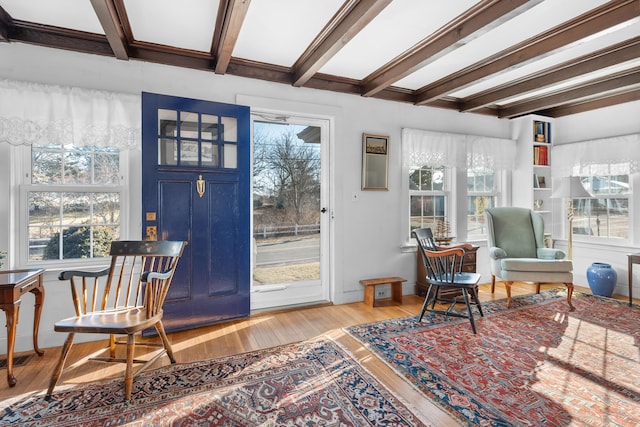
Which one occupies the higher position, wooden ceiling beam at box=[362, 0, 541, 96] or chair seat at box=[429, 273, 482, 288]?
wooden ceiling beam at box=[362, 0, 541, 96]

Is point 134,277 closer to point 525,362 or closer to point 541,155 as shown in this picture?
point 525,362

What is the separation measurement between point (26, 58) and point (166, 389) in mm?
2732

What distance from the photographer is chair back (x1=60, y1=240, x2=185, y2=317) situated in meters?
2.17

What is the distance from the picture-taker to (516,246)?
4.17 meters

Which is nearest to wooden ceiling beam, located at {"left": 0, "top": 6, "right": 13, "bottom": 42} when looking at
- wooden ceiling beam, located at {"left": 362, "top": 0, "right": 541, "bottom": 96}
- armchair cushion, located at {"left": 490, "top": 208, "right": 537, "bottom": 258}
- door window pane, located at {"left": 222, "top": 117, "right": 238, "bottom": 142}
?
door window pane, located at {"left": 222, "top": 117, "right": 238, "bottom": 142}

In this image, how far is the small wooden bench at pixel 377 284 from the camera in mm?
3711

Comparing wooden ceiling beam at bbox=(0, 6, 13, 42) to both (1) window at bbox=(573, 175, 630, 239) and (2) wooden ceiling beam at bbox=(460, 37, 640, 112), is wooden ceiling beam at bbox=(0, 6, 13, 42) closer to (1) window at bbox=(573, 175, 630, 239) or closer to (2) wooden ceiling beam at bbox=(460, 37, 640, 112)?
(2) wooden ceiling beam at bbox=(460, 37, 640, 112)

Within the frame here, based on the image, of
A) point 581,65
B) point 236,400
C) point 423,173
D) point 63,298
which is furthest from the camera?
point 423,173

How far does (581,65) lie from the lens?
10.5 ft

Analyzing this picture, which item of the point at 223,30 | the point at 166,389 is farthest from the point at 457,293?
the point at 223,30

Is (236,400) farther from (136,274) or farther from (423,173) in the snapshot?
(423,173)

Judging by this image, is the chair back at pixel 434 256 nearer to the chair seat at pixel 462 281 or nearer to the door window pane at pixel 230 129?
the chair seat at pixel 462 281

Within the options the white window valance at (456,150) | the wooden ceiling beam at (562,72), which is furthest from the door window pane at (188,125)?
the wooden ceiling beam at (562,72)

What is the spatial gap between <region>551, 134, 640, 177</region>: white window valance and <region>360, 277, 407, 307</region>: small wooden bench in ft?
9.89
